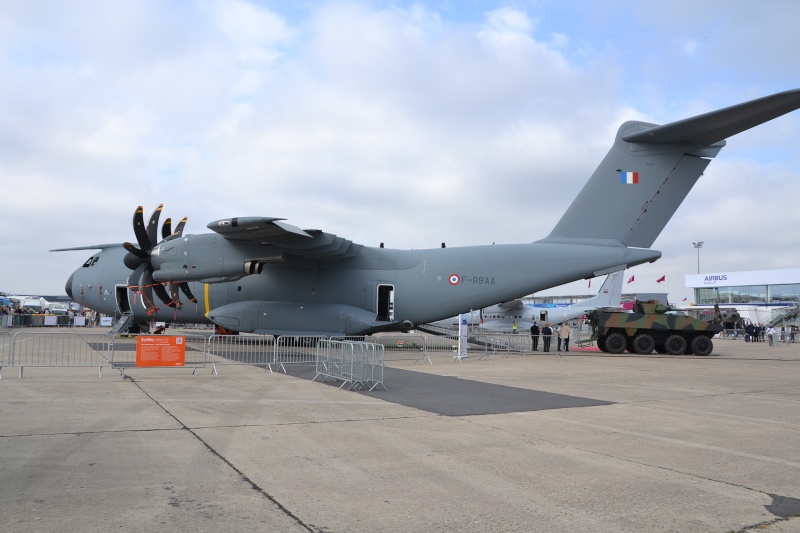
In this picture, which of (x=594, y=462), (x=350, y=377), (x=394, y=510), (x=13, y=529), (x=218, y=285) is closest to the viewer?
(x=13, y=529)

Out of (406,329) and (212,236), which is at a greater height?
(212,236)

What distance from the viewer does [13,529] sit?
134 inches

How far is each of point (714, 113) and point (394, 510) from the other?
15.1 metres

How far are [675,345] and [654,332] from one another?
88 cm

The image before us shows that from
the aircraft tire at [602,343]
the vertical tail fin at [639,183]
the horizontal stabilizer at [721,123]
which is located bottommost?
the aircraft tire at [602,343]

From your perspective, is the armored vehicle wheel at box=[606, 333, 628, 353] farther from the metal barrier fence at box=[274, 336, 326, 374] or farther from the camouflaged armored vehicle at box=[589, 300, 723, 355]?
the metal barrier fence at box=[274, 336, 326, 374]

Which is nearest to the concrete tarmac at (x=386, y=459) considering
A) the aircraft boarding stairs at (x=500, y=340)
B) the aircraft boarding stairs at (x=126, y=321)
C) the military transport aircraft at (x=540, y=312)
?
the aircraft boarding stairs at (x=500, y=340)

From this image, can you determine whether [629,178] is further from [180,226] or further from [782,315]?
[782,315]

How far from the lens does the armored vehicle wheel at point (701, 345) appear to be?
2220cm

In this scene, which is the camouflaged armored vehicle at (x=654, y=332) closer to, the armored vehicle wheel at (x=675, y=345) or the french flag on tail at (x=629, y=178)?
the armored vehicle wheel at (x=675, y=345)

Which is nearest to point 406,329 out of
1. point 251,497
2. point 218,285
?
point 218,285

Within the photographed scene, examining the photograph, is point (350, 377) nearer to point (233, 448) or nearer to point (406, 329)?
point (233, 448)

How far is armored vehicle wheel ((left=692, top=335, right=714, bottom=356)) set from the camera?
72.8 ft

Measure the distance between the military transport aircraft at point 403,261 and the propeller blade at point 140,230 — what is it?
31 millimetres
